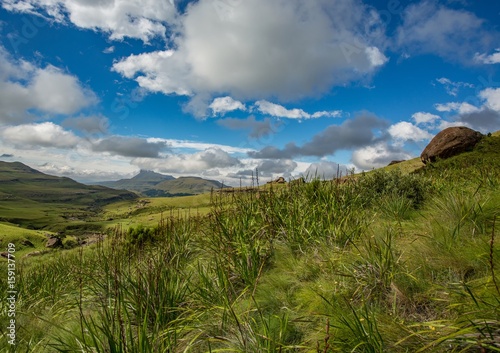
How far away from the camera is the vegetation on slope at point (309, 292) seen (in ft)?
10.6

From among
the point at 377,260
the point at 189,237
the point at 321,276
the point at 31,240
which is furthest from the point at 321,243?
the point at 31,240

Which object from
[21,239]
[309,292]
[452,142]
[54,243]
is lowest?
[54,243]

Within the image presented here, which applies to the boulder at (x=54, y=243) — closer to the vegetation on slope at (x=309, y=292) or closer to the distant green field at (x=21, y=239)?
the distant green field at (x=21, y=239)

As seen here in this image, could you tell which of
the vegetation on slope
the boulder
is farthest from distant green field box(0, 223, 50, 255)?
the vegetation on slope

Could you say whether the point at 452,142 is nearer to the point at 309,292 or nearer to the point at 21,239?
the point at 309,292

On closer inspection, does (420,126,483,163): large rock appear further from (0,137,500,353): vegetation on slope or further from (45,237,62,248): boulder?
(45,237,62,248): boulder

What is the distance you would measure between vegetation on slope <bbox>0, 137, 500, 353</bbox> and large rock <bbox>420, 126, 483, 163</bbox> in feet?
169

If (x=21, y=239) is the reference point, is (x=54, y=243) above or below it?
below

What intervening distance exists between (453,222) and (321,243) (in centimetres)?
278

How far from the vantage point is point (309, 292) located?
15.5 feet

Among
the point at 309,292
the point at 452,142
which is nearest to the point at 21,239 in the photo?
the point at 309,292

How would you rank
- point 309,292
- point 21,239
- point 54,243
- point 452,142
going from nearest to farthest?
point 309,292 → point 452,142 → point 54,243 → point 21,239

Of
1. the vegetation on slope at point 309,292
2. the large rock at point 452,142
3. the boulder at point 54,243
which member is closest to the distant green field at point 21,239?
the boulder at point 54,243

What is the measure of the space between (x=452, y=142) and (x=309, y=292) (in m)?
58.2
